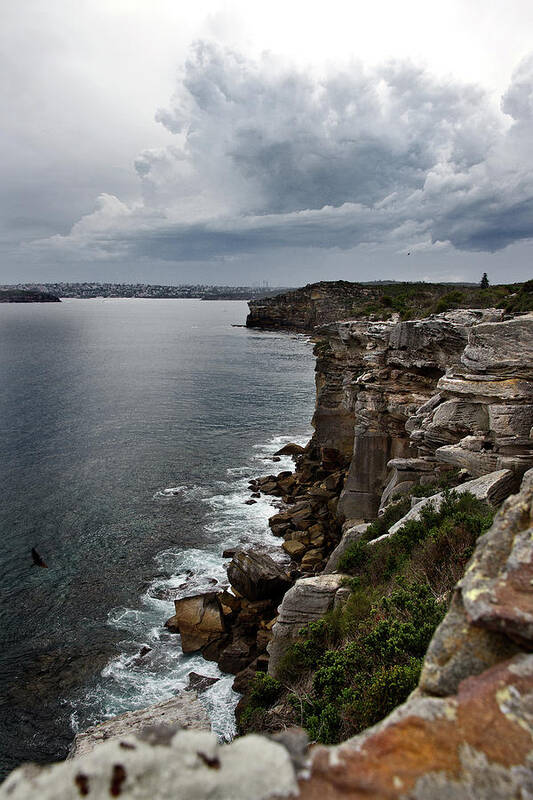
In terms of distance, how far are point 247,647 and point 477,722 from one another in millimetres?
21088

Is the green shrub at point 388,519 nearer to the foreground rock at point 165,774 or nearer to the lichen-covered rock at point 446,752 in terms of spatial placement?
the lichen-covered rock at point 446,752

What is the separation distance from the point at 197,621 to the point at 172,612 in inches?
106

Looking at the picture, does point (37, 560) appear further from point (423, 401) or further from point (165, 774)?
point (165, 774)

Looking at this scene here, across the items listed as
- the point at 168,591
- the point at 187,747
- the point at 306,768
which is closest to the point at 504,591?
the point at 306,768

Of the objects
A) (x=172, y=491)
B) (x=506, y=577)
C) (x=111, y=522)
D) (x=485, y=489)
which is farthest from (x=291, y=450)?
(x=506, y=577)

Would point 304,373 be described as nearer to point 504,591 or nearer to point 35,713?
point 35,713

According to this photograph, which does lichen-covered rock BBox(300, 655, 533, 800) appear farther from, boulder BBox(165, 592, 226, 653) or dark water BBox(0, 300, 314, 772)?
boulder BBox(165, 592, 226, 653)

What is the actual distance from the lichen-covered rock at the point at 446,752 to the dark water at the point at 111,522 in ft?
58.5

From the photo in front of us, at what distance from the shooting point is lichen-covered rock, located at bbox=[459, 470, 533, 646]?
426cm

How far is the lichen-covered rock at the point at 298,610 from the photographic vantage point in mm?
16922

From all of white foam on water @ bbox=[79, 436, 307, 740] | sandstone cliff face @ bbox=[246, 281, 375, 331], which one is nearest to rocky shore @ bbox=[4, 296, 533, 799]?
white foam on water @ bbox=[79, 436, 307, 740]

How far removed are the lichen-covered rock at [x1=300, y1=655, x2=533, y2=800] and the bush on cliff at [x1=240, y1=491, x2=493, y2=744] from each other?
5936 mm

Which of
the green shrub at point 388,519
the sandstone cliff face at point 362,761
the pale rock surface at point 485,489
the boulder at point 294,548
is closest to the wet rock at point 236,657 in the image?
the green shrub at point 388,519

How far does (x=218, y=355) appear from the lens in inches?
4759
